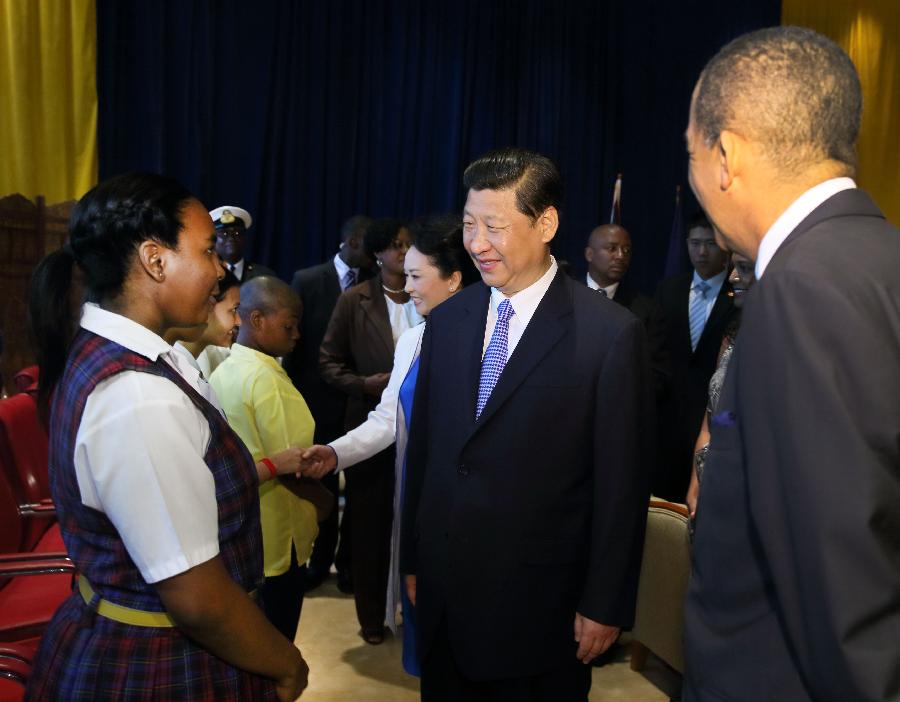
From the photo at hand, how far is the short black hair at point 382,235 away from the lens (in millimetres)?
3980

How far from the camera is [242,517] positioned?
142 cm

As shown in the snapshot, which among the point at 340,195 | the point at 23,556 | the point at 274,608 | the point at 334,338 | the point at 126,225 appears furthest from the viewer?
the point at 340,195

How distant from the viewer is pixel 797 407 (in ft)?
2.91

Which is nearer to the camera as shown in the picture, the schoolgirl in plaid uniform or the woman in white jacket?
the schoolgirl in plaid uniform

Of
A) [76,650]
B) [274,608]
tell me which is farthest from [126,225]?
[274,608]

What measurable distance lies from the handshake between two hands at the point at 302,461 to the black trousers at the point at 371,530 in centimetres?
125

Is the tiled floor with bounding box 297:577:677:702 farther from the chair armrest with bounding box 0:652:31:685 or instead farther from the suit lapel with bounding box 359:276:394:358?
the chair armrest with bounding box 0:652:31:685

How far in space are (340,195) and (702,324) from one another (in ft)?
10.6

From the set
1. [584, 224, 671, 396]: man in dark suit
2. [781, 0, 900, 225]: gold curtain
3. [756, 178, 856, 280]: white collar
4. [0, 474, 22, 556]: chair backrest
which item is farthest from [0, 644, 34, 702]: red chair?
[781, 0, 900, 225]: gold curtain

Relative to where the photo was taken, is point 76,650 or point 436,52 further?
point 436,52

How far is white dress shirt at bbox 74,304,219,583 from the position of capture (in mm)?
1219

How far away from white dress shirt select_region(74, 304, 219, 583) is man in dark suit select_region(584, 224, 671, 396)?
2.97m

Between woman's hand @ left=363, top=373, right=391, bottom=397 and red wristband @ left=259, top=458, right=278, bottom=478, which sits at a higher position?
red wristband @ left=259, top=458, right=278, bottom=478

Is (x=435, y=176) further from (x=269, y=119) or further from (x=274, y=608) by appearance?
(x=274, y=608)
